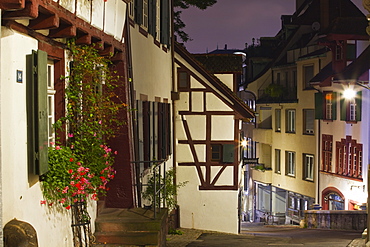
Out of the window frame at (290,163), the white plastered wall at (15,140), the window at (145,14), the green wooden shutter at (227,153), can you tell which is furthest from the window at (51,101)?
the window frame at (290,163)

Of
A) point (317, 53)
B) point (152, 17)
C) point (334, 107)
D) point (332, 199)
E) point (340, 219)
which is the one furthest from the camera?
point (317, 53)

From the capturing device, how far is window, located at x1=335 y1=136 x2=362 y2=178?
27531 mm

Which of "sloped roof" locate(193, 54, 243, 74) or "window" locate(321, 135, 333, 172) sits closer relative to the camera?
"sloped roof" locate(193, 54, 243, 74)

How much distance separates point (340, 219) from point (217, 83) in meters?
→ 6.89

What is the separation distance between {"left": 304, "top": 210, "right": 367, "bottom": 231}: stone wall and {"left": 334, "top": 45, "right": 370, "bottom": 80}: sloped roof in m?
6.38

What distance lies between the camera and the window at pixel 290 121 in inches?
1368

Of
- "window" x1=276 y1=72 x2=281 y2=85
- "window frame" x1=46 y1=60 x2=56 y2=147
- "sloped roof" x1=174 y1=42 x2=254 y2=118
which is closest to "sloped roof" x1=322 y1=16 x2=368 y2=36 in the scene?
"window" x1=276 y1=72 x2=281 y2=85

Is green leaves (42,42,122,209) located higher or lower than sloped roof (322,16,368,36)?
lower

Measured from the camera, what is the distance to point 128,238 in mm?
9570

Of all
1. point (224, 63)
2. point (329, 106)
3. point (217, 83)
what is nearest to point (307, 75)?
point (329, 106)

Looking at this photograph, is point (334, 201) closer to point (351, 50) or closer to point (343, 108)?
point (343, 108)

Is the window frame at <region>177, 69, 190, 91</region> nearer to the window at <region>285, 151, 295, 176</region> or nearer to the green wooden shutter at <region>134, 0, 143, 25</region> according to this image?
the green wooden shutter at <region>134, 0, 143, 25</region>

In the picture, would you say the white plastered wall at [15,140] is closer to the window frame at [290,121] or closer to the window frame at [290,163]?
the window frame at [290,163]

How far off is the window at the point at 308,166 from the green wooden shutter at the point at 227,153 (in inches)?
537
